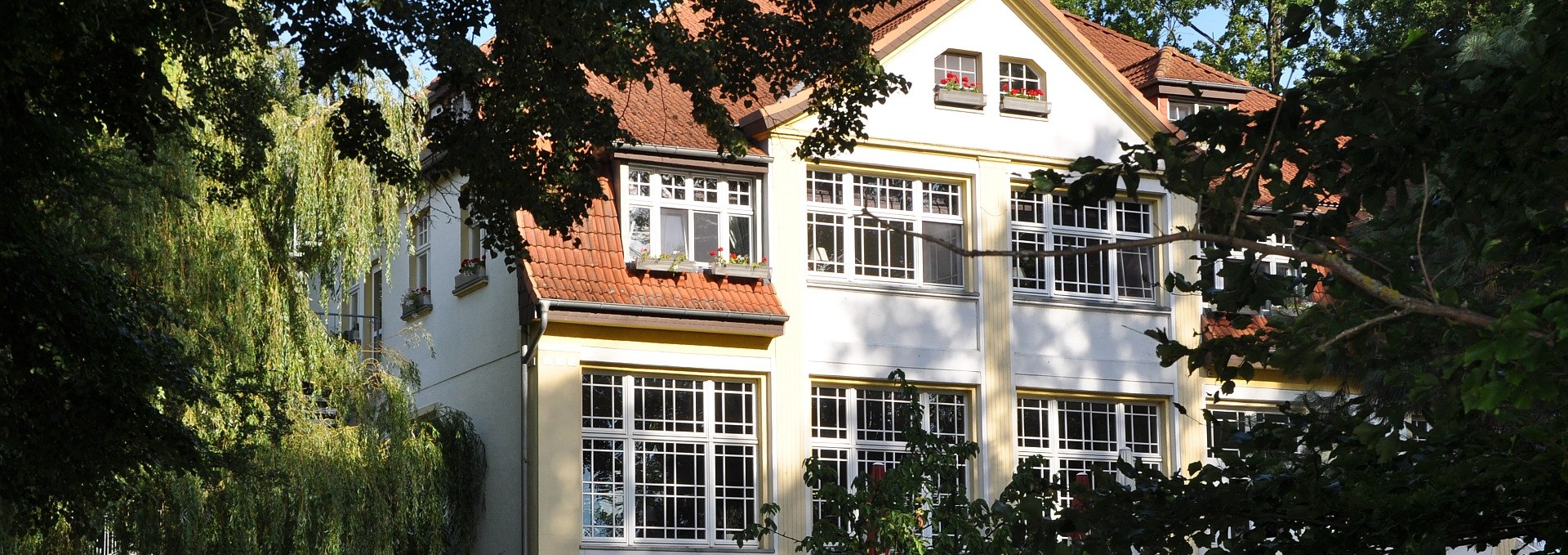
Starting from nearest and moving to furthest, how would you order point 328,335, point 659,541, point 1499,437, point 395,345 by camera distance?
point 1499,437
point 328,335
point 659,541
point 395,345

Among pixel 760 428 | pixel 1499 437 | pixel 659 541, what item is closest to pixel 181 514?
pixel 659 541

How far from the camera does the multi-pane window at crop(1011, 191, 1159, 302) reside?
882 inches

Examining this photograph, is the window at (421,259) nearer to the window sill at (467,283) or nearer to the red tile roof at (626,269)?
the window sill at (467,283)

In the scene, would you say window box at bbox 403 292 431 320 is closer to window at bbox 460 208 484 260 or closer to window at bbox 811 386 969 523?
window at bbox 460 208 484 260

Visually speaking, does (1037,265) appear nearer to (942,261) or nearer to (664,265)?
(942,261)

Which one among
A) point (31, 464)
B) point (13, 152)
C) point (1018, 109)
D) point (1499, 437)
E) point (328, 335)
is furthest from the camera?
point (1018, 109)

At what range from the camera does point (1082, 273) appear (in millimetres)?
22766

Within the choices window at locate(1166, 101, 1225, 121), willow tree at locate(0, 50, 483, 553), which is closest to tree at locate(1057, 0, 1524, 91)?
window at locate(1166, 101, 1225, 121)

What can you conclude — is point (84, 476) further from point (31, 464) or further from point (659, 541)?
point (659, 541)

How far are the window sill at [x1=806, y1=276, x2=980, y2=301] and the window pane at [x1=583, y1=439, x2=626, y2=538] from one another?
117 inches

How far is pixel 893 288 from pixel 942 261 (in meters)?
0.93

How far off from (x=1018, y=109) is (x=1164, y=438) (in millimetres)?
4354

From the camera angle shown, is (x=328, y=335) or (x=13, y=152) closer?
(x=13, y=152)

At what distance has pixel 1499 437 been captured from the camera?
7336mm
